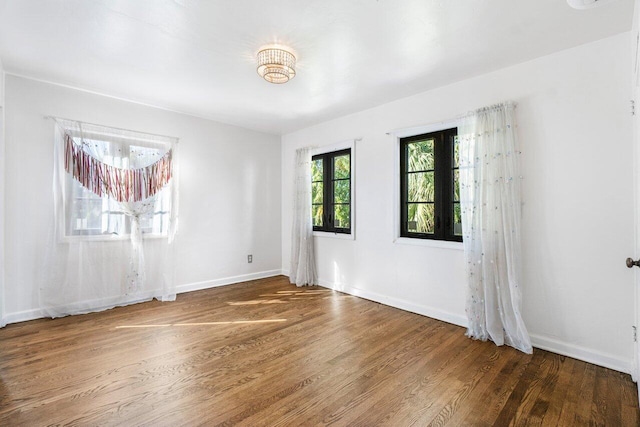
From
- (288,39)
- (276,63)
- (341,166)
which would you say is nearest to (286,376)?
(276,63)

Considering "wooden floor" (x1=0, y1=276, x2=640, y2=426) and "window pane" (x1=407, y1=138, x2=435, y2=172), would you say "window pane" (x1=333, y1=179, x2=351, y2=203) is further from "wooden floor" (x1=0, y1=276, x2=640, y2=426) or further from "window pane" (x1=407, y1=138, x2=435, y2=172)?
"wooden floor" (x1=0, y1=276, x2=640, y2=426)

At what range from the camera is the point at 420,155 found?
12.1 ft

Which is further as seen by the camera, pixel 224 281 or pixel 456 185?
pixel 224 281

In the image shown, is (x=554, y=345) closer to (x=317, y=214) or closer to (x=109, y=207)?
(x=317, y=214)

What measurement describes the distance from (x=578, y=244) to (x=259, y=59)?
10.3 feet

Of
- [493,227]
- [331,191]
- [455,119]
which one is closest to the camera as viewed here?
[493,227]

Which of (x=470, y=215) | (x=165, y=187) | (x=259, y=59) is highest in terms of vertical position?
(x=259, y=59)

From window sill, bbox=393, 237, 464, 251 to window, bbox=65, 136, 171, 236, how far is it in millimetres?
3222

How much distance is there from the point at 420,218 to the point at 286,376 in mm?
2385

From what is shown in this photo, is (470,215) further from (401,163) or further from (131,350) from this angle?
(131,350)

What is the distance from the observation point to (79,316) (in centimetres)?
343

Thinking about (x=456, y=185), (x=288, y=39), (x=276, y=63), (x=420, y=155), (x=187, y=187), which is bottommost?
(x=456, y=185)

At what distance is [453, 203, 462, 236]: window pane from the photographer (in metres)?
3.32

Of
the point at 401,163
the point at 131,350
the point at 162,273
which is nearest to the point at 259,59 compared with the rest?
the point at 401,163
